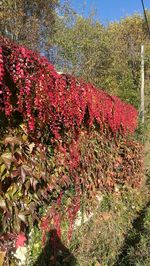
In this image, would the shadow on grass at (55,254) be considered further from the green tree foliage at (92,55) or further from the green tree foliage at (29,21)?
the green tree foliage at (92,55)

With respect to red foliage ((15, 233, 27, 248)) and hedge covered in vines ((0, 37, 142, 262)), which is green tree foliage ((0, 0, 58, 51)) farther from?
red foliage ((15, 233, 27, 248))

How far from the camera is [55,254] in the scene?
4.48 m

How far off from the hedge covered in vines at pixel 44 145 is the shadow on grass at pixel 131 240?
783 mm

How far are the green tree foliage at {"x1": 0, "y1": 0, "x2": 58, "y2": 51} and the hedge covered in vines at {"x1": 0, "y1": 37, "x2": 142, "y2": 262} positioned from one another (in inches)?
327

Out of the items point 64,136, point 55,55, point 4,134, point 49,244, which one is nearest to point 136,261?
point 49,244

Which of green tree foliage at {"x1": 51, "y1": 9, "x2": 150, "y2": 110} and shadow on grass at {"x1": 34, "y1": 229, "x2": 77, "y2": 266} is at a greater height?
green tree foliage at {"x1": 51, "y1": 9, "x2": 150, "y2": 110}

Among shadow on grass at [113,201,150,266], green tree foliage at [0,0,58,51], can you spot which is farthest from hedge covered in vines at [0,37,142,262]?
green tree foliage at [0,0,58,51]

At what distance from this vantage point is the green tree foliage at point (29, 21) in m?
13.8

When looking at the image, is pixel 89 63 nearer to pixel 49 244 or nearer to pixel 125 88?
pixel 125 88

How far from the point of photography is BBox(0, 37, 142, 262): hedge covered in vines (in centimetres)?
320

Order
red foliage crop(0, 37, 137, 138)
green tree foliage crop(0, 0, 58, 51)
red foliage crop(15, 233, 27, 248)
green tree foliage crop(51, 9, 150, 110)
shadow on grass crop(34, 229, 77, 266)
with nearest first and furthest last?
red foliage crop(0, 37, 137, 138)
red foliage crop(15, 233, 27, 248)
shadow on grass crop(34, 229, 77, 266)
green tree foliage crop(0, 0, 58, 51)
green tree foliage crop(51, 9, 150, 110)

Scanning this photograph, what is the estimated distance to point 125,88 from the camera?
1767 centimetres

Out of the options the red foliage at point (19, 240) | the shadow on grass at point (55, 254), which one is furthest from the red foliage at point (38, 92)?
the shadow on grass at point (55, 254)

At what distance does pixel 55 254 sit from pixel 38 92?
6.58 feet
